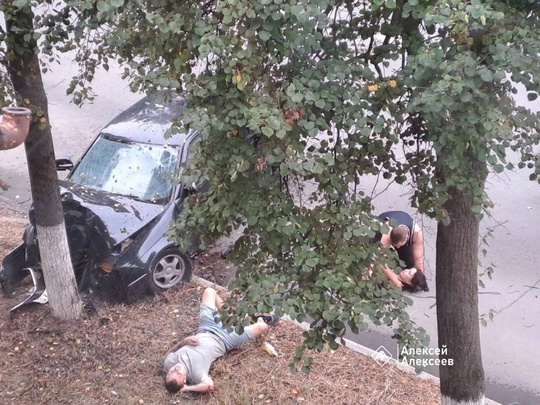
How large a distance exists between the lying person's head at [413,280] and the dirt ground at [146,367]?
4.00 feet

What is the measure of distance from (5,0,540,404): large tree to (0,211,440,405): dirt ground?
198 centimetres

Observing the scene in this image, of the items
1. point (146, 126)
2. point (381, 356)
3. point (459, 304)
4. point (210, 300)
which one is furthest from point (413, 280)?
point (146, 126)

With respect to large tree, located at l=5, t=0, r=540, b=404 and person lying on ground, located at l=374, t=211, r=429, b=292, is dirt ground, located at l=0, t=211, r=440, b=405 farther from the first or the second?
large tree, located at l=5, t=0, r=540, b=404

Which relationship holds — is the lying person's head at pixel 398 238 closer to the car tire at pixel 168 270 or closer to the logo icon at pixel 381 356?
the logo icon at pixel 381 356

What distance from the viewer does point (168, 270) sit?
250 inches

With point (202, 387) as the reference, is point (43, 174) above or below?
above

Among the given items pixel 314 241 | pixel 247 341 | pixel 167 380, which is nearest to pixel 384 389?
pixel 247 341

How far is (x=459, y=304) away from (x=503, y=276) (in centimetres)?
370

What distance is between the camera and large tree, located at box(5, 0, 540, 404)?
2.52 metres

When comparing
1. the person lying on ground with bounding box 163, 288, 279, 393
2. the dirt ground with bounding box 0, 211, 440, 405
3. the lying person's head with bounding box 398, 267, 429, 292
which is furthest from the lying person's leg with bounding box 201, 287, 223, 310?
the lying person's head with bounding box 398, 267, 429, 292

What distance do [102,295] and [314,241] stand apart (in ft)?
11.8

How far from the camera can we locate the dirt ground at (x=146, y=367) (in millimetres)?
5062

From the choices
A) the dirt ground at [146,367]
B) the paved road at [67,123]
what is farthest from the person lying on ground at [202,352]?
the paved road at [67,123]

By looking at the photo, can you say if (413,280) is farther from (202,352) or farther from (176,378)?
(176,378)
